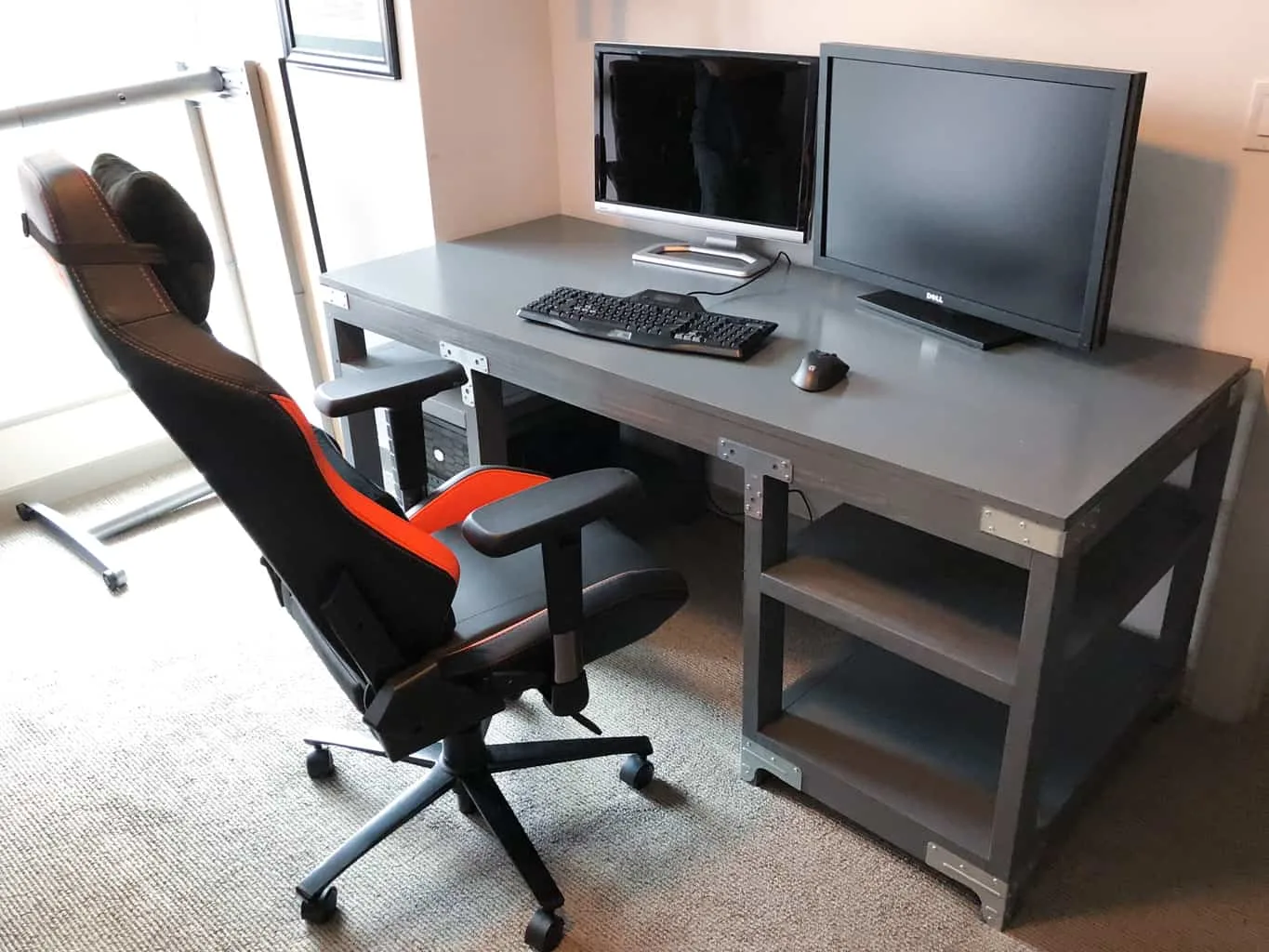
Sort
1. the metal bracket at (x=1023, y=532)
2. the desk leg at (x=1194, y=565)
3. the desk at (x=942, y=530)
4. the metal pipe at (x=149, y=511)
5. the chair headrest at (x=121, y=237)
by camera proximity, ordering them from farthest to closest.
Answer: the metal pipe at (x=149, y=511)
the desk leg at (x=1194, y=565)
the desk at (x=942, y=530)
the metal bracket at (x=1023, y=532)
the chair headrest at (x=121, y=237)

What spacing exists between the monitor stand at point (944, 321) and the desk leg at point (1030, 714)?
532 mm

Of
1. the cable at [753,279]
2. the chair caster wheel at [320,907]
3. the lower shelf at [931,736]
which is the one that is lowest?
the chair caster wheel at [320,907]

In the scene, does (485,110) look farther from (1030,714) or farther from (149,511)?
(1030,714)

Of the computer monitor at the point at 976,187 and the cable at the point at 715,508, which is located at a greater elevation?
the computer monitor at the point at 976,187

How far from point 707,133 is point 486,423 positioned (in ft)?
2.41

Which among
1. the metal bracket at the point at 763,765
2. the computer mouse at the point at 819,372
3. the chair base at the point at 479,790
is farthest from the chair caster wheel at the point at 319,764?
the computer mouse at the point at 819,372

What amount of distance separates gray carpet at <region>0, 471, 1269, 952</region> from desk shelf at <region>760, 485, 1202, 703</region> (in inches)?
15.2

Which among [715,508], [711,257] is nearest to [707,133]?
[711,257]

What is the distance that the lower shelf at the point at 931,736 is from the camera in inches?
69.7

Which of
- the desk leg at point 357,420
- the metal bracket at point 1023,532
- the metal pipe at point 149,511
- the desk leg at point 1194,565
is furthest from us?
the metal pipe at point 149,511

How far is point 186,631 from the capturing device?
250 centimetres

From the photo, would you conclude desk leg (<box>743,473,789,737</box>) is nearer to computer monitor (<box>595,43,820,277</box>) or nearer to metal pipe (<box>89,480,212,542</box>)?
computer monitor (<box>595,43,820,277</box>)

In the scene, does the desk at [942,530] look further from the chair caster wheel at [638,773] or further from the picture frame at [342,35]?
the picture frame at [342,35]

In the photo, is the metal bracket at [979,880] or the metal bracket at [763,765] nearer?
the metal bracket at [979,880]
